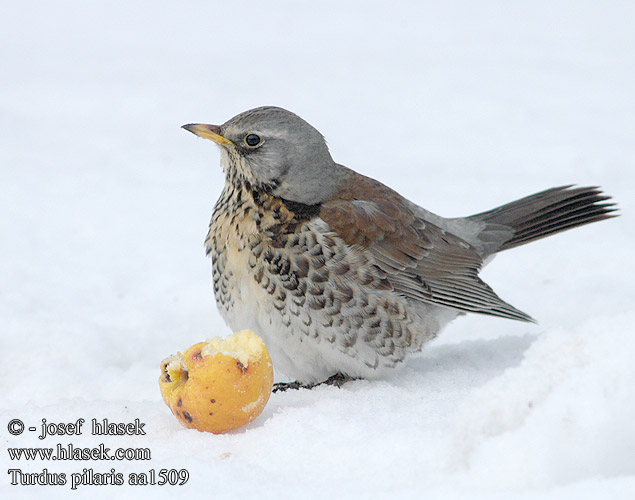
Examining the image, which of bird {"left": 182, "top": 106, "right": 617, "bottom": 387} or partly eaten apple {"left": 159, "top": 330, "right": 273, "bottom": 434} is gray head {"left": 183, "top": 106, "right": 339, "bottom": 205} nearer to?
bird {"left": 182, "top": 106, "right": 617, "bottom": 387}

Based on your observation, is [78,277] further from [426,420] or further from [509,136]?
[509,136]

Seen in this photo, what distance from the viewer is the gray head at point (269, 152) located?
500 cm

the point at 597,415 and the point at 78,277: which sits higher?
the point at 78,277

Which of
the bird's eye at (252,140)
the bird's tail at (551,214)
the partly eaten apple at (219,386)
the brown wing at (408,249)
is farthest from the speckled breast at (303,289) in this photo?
the bird's tail at (551,214)

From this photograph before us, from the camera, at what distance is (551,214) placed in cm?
604

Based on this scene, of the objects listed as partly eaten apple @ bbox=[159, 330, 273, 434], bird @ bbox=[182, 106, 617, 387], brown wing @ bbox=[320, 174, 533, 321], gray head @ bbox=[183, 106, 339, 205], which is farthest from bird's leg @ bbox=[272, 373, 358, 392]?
gray head @ bbox=[183, 106, 339, 205]

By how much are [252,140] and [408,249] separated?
1133 millimetres

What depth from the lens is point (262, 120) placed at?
16.4 ft

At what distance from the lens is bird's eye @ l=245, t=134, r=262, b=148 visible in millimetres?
4988

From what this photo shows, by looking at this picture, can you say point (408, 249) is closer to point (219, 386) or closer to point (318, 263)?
point (318, 263)

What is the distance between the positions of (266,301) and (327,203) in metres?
0.72

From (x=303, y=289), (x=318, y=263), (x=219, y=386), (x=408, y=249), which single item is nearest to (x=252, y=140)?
(x=318, y=263)

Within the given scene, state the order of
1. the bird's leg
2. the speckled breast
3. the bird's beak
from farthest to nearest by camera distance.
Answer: the bird's beak, the bird's leg, the speckled breast

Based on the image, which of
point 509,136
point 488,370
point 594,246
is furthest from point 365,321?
→ point 509,136
